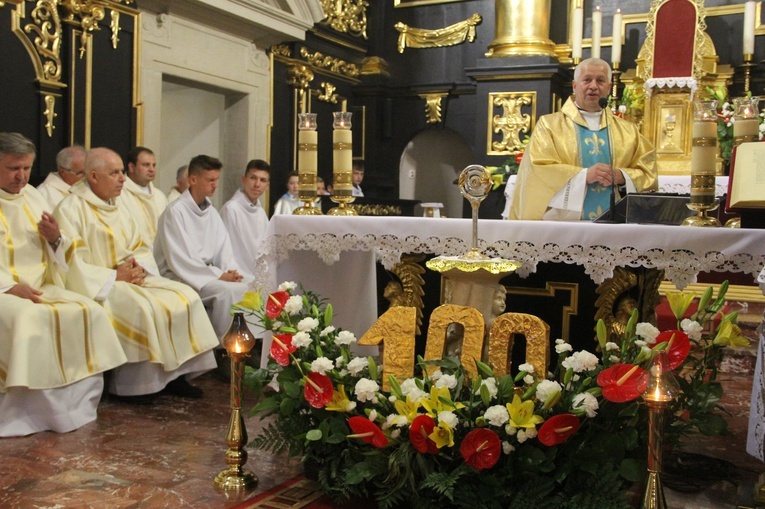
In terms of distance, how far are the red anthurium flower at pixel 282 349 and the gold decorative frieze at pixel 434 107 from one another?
7.82 m

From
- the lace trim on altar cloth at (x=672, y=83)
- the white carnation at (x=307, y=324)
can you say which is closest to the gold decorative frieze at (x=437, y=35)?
the lace trim on altar cloth at (x=672, y=83)

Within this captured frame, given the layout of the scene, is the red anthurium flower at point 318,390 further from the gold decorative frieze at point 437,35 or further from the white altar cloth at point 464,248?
the gold decorative frieze at point 437,35

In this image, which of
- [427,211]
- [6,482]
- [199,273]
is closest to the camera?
[6,482]

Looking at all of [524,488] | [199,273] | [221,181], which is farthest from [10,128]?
[524,488]

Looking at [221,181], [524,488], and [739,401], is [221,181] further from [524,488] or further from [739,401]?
[524,488]

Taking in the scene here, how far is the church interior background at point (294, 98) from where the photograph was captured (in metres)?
3.75

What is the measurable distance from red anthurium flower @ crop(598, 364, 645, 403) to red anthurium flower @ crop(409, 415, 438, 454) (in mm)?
591

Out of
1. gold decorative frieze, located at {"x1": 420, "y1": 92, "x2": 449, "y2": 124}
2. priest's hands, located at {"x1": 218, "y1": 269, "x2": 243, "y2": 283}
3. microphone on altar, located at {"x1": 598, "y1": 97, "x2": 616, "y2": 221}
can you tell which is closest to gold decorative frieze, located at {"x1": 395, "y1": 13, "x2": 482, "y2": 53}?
gold decorative frieze, located at {"x1": 420, "y1": 92, "x2": 449, "y2": 124}

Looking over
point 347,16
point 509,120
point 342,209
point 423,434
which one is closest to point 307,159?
point 342,209

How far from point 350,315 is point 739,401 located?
2.24 meters

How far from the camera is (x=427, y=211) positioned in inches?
304

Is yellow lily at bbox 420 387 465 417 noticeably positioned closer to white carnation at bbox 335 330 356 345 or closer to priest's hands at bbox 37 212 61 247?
white carnation at bbox 335 330 356 345

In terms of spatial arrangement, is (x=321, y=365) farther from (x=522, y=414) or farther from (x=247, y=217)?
(x=247, y=217)

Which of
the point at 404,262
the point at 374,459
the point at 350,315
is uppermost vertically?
the point at 404,262
